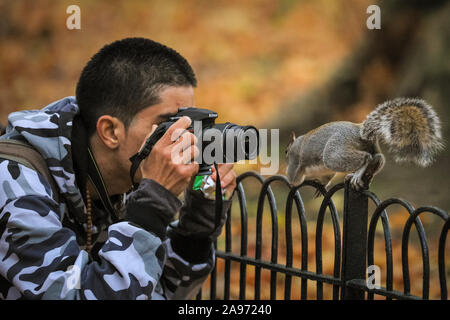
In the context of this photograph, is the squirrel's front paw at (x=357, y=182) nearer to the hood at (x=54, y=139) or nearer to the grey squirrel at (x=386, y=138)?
the grey squirrel at (x=386, y=138)

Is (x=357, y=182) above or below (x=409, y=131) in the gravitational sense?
below

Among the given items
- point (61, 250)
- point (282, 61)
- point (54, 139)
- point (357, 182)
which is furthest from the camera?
point (282, 61)

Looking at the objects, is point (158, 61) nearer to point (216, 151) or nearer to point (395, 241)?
point (216, 151)

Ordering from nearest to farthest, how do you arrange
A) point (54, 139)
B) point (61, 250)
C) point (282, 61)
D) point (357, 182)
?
point (61, 250)
point (54, 139)
point (357, 182)
point (282, 61)

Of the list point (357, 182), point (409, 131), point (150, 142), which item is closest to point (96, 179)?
point (150, 142)

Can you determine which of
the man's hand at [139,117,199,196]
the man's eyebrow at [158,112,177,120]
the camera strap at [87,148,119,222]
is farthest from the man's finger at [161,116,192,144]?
the camera strap at [87,148,119,222]

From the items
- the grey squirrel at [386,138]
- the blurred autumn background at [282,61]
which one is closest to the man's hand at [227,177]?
the grey squirrel at [386,138]

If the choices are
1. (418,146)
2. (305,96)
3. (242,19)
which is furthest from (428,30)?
(418,146)

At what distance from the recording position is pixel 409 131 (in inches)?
51.6

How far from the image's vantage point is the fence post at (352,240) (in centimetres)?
125

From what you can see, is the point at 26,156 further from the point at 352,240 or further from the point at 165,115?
the point at 352,240

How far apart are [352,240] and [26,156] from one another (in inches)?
27.3
